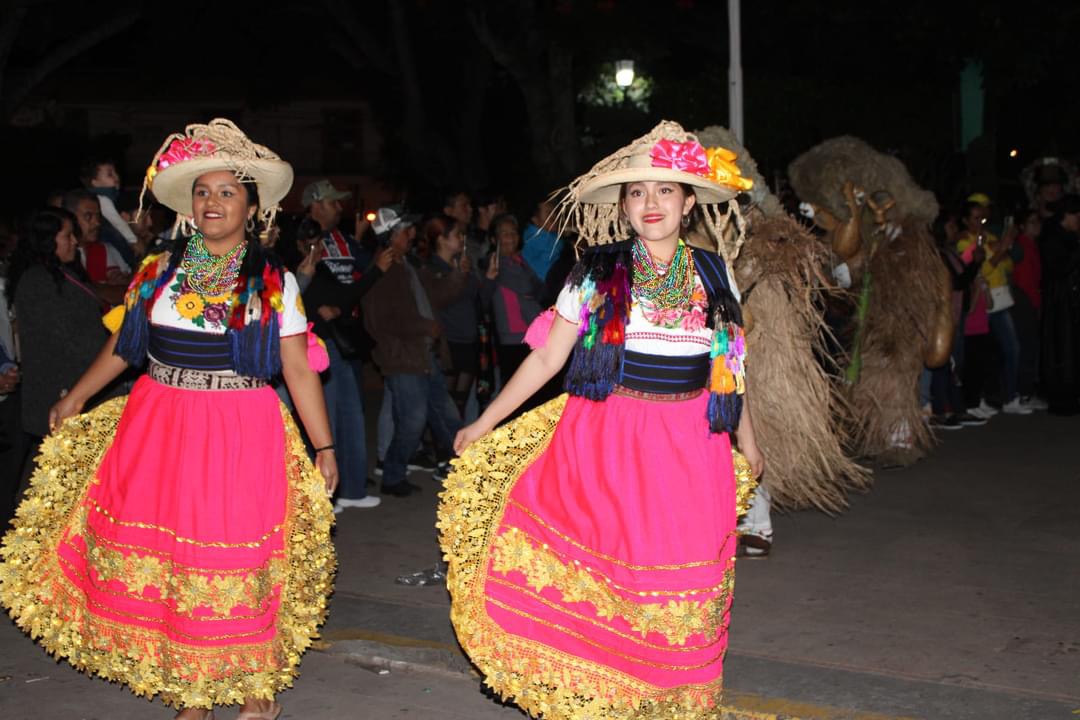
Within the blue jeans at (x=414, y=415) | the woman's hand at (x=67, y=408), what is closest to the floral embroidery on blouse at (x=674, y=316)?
the woman's hand at (x=67, y=408)

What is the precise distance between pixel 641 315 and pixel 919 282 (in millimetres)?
5140

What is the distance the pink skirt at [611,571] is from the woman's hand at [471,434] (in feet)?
0.77

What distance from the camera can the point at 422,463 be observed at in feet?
33.2

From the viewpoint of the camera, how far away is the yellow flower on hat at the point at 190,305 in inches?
196

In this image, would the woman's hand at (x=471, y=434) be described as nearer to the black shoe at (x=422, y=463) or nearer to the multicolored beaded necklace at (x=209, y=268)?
the multicolored beaded necklace at (x=209, y=268)

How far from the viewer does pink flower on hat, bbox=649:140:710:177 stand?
471 cm

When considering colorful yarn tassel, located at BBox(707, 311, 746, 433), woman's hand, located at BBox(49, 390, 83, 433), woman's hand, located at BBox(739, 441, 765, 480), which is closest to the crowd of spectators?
woman's hand, located at BBox(739, 441, 765, 480)

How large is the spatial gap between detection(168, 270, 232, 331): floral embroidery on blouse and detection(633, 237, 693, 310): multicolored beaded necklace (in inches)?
58.4

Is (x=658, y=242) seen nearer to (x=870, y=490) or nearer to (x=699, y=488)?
(x=699, y=488)

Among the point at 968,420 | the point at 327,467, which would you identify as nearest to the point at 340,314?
the point at 327,467

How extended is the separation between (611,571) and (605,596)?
0.09 metres

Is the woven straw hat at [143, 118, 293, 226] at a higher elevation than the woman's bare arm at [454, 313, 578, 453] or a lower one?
higher

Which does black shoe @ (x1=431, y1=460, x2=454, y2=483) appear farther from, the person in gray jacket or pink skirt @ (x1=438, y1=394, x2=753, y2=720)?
pink skirt @ (x1=438, y1=394, x2=753, y2=720)

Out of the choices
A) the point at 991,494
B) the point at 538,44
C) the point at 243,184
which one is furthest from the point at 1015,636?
the point at 538,44
